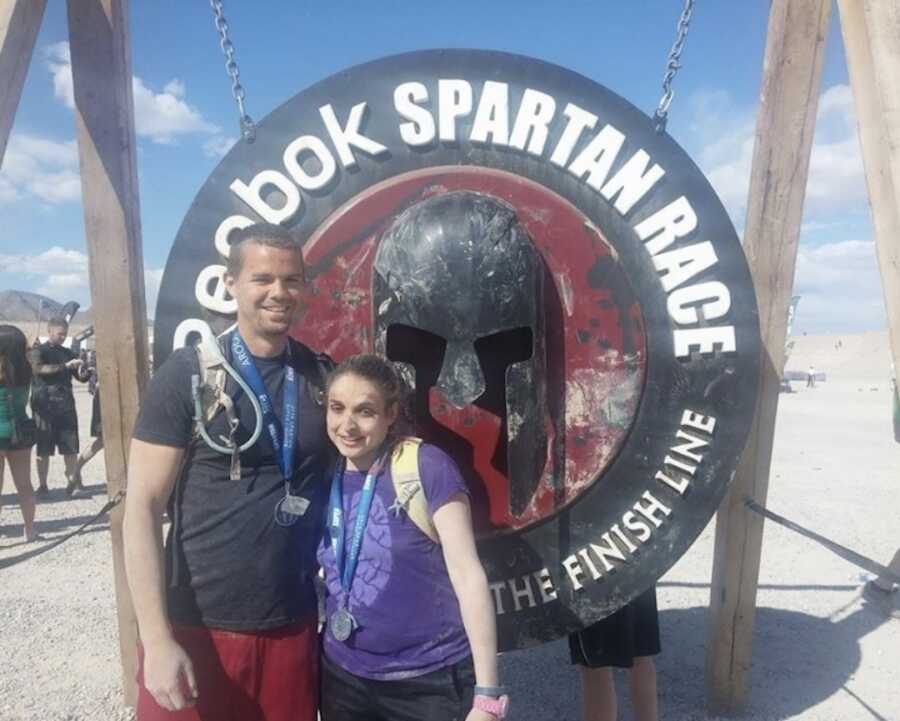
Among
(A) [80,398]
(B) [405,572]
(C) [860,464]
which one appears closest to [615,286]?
(B) [405,572]

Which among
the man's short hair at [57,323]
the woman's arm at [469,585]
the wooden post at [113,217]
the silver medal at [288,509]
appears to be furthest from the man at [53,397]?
the woman's arm at [469,585]

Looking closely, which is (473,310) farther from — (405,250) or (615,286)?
(615,286)

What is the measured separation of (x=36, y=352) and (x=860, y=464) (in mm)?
9844

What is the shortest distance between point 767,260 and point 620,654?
5.22 feet

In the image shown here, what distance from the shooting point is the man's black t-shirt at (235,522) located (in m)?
1.97

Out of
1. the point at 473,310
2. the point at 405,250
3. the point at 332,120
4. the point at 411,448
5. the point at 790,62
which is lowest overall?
the point at 411,448

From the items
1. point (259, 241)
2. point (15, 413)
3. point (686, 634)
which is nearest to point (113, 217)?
point (259, 241)

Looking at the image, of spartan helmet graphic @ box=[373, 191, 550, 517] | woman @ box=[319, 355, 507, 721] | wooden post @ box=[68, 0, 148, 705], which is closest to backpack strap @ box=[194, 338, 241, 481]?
woman @ box=[319, 355, 507, 721]

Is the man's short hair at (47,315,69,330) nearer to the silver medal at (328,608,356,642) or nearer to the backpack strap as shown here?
the backpack strap

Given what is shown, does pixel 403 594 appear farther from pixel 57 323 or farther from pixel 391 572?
pixel 57 323

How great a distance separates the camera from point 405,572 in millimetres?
1967

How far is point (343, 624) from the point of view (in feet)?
6.54

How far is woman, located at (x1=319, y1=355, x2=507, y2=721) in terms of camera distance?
77.0 inches

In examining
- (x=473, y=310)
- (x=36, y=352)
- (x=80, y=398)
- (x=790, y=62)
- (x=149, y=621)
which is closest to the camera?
(x=149, y=621)
